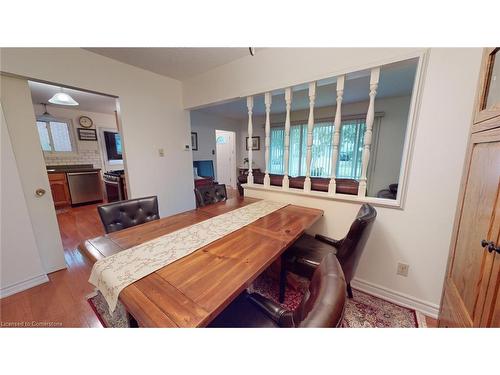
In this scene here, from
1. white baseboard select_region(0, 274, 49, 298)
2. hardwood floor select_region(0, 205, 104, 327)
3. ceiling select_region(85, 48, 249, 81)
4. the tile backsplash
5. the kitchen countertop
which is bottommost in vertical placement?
hardwood floor select_region(0, 205, 104, 327)

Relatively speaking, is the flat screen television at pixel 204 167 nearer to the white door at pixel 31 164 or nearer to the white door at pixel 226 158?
the white door at pixel 226 158

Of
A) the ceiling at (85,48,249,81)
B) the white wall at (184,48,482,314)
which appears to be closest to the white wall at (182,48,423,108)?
the white wall at (184,48,482,314)

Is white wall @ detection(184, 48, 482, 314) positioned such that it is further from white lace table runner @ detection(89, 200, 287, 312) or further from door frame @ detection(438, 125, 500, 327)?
white lace table runner @ detection(89, 200, 287, 312)

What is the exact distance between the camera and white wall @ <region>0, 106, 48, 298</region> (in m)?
1.50

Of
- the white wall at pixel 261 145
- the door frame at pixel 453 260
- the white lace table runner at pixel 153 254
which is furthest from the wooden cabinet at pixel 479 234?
the white wall at pixel 261 145

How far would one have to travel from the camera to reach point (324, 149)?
4680mm

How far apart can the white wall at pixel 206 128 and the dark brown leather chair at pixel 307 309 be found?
4.58 meters

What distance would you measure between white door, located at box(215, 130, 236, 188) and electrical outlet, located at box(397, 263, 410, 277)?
17.2 feet

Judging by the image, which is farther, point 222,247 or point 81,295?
point 81,295

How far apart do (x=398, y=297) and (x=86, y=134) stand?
268 inches
